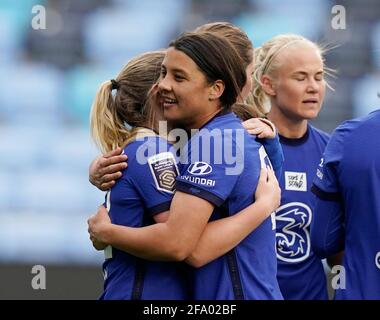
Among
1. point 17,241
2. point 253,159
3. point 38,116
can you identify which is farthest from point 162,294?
point 38,116

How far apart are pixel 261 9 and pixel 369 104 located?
1.60 metres

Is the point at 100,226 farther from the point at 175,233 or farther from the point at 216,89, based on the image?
the point at 216,89

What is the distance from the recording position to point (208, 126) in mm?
2859

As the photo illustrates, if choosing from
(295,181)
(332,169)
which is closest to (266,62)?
(295,181)

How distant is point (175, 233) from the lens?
107 inches

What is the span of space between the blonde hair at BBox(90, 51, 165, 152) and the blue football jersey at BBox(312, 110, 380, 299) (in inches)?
26.2

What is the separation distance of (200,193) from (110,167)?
34 cm

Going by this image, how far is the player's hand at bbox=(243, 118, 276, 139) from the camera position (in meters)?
2.98

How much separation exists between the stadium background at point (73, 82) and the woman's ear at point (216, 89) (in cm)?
438

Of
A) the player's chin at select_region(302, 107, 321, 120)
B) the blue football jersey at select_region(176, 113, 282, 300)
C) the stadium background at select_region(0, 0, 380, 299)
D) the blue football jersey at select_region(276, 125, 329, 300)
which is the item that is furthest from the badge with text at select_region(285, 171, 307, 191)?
the stadium background at select_region(0, 0, 380, 299)

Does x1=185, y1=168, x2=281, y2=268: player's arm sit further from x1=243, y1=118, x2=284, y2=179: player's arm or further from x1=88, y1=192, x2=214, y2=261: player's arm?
x1=243, y1=118, x2=284, y2=179: player's arm

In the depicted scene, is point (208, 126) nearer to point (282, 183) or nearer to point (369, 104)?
point (282, 183)

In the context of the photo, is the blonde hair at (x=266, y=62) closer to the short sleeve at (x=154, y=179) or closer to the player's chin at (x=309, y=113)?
the player's chin at (x=309, y=113)

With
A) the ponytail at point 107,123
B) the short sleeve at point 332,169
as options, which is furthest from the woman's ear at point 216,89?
the short sleeve at point 332,169
